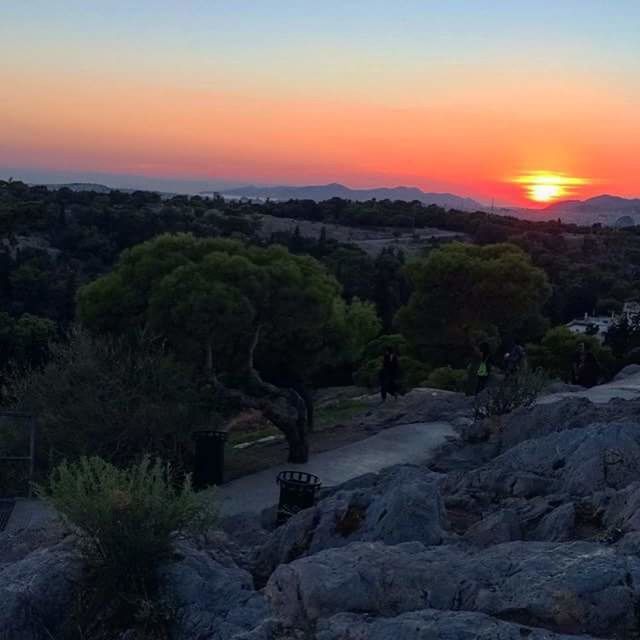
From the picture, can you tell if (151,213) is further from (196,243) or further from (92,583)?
(92,583)

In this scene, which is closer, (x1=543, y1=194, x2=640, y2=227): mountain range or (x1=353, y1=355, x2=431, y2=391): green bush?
(x1=353, y1=355, x2=431, y2=391): green bush

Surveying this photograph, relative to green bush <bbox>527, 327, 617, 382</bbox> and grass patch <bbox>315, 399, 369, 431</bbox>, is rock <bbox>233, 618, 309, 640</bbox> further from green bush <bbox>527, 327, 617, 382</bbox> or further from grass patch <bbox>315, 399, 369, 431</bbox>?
green bush <bbox>527, 327, 617, 382</bbox>

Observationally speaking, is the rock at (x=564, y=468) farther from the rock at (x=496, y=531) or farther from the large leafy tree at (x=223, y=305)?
the large leafy tree at (x=223, y=305)

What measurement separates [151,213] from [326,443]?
4481cm

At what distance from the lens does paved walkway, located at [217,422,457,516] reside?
11.8 meters

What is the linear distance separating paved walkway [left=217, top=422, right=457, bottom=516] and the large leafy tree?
25.3 inches

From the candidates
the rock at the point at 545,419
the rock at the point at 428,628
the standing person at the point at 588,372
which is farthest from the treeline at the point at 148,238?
the rock at the point at 428,628

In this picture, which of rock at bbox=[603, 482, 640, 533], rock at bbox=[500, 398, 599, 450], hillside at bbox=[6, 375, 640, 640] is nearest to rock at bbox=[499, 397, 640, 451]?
rock at bbox=[500, 398, 599, 450]

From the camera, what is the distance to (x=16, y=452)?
1290 centimetres

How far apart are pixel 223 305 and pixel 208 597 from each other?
7.39 metres

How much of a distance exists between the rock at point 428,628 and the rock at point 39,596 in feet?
6.24

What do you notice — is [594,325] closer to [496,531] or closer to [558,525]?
[558,525]

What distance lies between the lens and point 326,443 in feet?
51.1

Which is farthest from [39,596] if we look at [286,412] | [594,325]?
[594,325]
